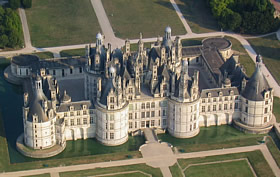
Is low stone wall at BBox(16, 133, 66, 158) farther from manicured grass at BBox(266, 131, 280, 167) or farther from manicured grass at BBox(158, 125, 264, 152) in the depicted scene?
manicured grass at BBox(266, 131, 280, 167)

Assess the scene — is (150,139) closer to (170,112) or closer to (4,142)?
(170,112)

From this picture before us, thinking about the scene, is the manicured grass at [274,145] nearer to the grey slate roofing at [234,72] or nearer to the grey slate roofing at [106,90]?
the grey slate roofing at [234,72]

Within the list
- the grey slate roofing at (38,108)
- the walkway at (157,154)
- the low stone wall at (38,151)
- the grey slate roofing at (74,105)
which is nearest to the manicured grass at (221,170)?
the walkway at (157,154)

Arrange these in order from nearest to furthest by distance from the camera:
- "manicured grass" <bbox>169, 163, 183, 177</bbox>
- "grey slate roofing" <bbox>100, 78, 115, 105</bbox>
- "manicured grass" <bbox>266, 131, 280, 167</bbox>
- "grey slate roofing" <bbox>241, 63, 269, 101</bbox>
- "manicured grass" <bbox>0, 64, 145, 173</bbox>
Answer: "manicured grass" <bbox>169, 163, 183, 177</bbox>
"manicured grass" <bbox>0, 64, 145, 173</bbox>
"grey slate roofing" <bbox>100, 78, 115, 105</bbox>
"manicured grass" <bbox>266, 131, 280, 167</bbox>
"grey slate roofing" <bbox>241, 63, 269, 101</bbox>

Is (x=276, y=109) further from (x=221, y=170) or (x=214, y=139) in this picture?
(x=221, y=170)

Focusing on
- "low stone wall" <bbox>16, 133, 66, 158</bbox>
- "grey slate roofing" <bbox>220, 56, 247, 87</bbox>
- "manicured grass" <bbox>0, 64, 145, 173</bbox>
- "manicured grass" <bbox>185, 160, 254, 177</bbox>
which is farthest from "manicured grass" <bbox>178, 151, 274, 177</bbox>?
"low stone wall" <bbox>16, 133, 66, 158</bbox>
